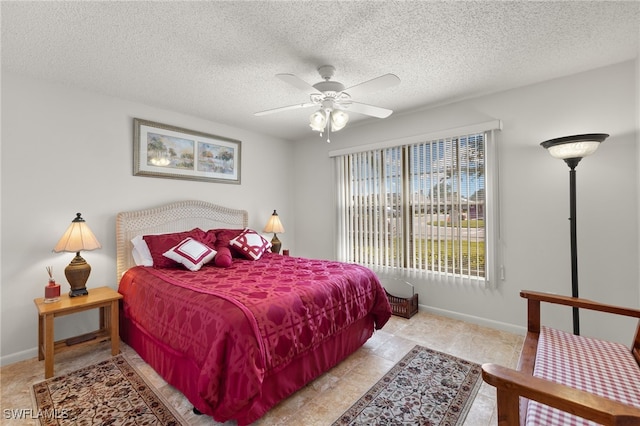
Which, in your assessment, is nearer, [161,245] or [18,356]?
[18,356]

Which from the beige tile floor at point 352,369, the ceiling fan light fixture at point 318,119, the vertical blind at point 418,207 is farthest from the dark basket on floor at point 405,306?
the ceiling fan light fixture at point 318,119

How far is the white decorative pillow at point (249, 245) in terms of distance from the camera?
3.31 m

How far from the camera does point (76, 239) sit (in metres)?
2.46

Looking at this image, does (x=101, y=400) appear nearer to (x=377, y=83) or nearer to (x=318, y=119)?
(x=318, y=119)

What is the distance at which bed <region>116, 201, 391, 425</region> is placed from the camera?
1.56 metres

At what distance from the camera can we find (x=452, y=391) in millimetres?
1971

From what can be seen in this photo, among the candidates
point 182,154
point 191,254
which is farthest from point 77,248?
point 182,154

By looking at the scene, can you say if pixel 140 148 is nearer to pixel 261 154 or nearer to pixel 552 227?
pixel 261 154

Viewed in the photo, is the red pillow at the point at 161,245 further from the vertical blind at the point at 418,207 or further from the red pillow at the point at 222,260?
the vertical blind at the point at 418,207

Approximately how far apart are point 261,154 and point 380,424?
3.85 m

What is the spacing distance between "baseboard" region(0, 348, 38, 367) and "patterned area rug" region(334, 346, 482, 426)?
281 centimetres

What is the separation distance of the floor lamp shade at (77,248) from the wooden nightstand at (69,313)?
4.6 inches

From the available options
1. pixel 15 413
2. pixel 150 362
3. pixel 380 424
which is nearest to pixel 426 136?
pixel 380 424

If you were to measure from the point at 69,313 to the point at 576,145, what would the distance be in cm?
430
